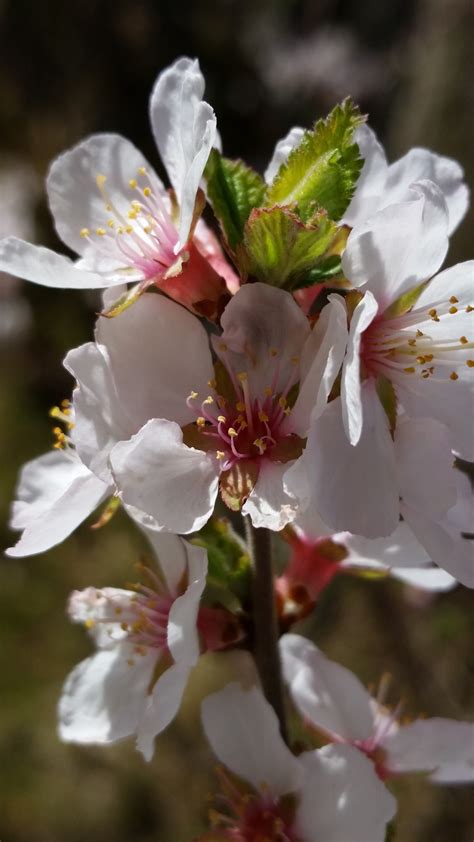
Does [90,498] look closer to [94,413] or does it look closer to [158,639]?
[94,413]

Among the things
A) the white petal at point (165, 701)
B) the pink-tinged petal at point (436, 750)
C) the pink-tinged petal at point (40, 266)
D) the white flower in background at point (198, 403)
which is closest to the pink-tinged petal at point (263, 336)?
the white flower in background at point (198, 403)

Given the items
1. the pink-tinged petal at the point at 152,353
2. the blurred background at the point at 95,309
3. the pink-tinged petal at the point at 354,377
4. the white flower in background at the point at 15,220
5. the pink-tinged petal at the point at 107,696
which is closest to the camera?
the pink-tinged petal at the point at 354,377

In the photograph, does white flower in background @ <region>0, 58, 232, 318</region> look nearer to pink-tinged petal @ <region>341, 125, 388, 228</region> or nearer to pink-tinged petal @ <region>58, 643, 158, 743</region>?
pink-tinged petal @ <region>341, 125, 388, 228</region>

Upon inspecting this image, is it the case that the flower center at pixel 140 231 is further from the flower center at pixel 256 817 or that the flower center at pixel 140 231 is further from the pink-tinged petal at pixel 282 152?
the flower center at pixel 256 817

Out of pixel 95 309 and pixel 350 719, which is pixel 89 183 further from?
pixel 95 309

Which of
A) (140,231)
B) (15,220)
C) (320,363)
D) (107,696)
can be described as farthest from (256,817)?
(15,220)

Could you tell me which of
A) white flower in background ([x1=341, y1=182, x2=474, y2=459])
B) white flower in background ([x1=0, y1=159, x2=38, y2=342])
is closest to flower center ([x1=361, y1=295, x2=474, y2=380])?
white flower in background ([x1=341, y1=182, x2=474, y2=459])
